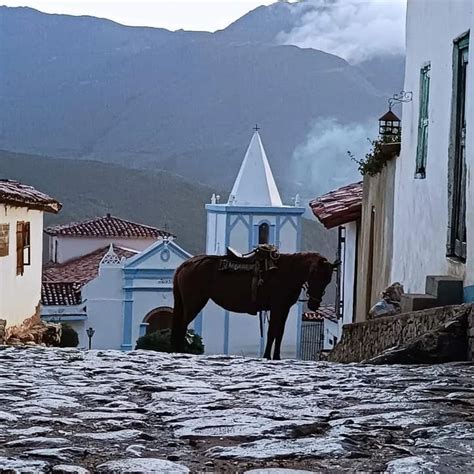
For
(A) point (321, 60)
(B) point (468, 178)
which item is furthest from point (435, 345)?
(A) point (321, 60)

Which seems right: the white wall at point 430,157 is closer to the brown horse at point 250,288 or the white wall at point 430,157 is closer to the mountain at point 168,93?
the brown horse at point 250,288

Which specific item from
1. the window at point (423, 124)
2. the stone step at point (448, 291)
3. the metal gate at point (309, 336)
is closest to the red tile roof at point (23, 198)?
the window at point (423, 124)

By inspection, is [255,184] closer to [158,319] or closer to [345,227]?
[158,319]

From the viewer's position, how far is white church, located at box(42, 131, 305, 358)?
28.8 meters

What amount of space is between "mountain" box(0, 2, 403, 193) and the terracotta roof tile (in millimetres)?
20281

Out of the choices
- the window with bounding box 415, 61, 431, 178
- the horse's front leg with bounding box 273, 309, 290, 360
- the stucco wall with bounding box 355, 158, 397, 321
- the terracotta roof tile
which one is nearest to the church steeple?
the terracotta roof tile

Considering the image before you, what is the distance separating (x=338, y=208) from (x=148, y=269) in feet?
54.4

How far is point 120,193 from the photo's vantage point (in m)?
47.7

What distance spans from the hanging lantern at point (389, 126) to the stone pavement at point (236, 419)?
17.6ft

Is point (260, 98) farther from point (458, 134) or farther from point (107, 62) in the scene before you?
point (458, 134)

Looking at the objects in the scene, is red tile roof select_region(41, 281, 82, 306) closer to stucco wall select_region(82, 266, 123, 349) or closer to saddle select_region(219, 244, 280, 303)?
stucco wall select_region(82, 266, 123, 349)

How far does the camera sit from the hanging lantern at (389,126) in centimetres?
1097

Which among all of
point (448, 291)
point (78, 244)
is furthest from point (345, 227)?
point (78, 244)

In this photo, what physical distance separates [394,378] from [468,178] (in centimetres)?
227
